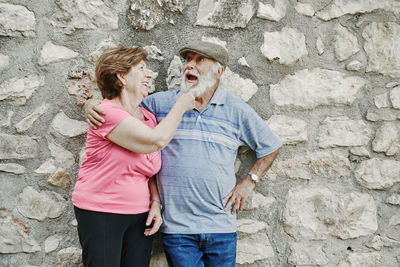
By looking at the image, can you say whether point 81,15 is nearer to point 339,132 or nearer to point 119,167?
point 119,167

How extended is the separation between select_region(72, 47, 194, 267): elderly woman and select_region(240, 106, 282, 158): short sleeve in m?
0.39

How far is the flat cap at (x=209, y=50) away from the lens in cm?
194

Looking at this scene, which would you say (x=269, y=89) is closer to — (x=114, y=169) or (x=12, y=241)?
(x=114, y=169)

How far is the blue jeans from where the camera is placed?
6.30 feet

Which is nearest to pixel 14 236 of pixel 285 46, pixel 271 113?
pixel 271 113

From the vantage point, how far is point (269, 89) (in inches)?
88.0

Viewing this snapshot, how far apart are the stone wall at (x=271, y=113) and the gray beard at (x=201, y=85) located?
18 centimetres

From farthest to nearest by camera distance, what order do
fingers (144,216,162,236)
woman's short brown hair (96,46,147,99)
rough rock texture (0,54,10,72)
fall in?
rough rock texture (0,54,10,72)
fingers (144,216,162,236)
woman's short brown hair (96,46,147,99)

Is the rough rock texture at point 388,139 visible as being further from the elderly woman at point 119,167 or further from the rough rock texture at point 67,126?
the rough rock texture at point 67,126

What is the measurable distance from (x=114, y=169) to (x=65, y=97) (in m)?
0.64

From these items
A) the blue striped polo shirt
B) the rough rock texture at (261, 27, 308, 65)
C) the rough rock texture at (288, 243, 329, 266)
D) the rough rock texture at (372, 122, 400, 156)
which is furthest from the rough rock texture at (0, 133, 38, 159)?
the rough rock texture at (372, 122, 400, 156)

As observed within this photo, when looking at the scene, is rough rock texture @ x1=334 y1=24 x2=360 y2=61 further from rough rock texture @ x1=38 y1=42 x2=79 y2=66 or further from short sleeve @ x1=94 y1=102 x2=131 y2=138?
rough rock texture @ x1=38 y1=42 x2=79 y2=66

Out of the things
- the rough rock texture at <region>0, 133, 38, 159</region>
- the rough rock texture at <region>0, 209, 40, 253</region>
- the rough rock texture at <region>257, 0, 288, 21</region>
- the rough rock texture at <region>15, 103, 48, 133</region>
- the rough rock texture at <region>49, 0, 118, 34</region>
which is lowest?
the rough rock texture at <region>0, 209, 40, 253</region>

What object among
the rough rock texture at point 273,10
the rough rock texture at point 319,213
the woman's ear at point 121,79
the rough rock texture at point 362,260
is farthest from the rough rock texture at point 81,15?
the rough rock texture at point 362,260
